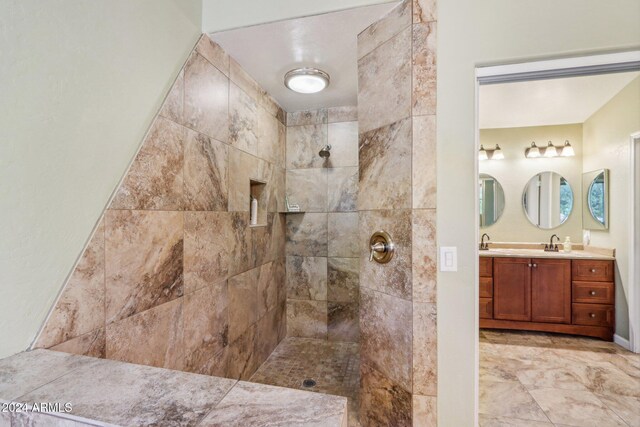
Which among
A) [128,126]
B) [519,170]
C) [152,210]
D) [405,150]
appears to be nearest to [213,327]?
[152,210]

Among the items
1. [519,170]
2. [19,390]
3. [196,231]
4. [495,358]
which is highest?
[519,170]

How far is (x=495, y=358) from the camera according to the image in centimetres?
261

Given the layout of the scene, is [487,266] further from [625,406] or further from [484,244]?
[625,406]

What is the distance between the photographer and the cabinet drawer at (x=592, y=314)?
2.86 meters

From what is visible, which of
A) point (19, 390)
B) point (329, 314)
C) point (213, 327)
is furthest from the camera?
point (329, 314)

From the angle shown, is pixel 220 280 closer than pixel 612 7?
No

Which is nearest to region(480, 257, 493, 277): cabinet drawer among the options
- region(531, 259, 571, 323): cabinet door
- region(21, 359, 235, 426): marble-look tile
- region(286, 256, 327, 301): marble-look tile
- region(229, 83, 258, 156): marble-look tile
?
region(531, 259, 571, 323): cabinet door

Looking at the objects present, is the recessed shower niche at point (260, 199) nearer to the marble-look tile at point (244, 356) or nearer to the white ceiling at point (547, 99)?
the marble-look tile at point (244, 356)

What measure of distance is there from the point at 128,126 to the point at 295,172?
6.33ft

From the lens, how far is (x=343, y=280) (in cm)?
293

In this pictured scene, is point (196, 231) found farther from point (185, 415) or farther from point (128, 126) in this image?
point (185, 415)

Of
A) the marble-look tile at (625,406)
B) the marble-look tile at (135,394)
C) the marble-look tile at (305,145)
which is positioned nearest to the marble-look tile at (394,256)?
the marble-look tile at (135,394)

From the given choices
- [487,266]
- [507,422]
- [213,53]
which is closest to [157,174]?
[213,53]

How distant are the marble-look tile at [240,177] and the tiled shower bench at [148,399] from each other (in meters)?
1.34
